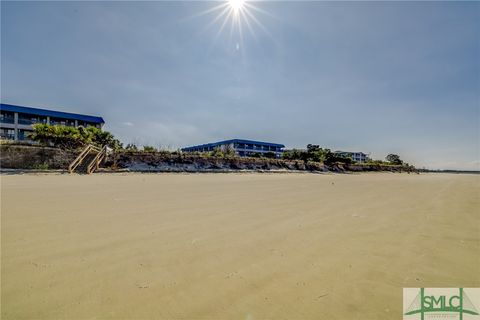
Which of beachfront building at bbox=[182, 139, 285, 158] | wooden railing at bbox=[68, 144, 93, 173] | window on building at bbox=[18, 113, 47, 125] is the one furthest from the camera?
beachfront building at bbox=[182, 139, 285, 158]

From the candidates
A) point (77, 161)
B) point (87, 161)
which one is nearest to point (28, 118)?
point (87, 161)

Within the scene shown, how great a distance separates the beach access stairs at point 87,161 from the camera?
12.6 m

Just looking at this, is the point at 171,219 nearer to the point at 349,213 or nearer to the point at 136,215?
the point at 136,215

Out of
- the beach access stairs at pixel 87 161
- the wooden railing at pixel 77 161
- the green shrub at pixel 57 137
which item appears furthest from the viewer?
the green shrub at pixel 57 137

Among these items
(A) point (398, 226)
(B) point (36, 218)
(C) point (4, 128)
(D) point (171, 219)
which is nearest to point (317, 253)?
(A) point (398, 226)

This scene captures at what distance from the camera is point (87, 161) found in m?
14.3
